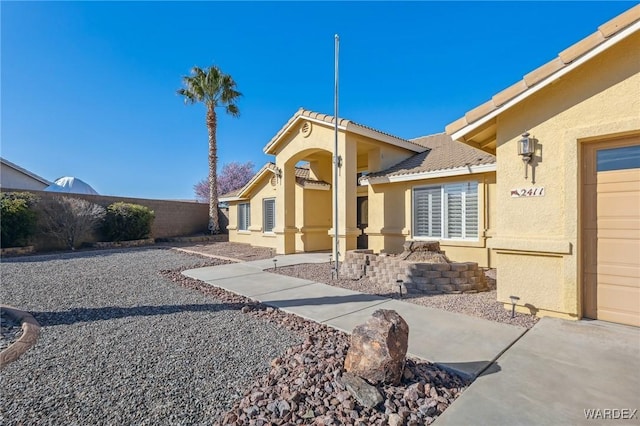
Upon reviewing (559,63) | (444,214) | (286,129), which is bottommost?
(444,214)

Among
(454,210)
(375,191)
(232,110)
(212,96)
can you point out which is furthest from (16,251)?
(454,210)

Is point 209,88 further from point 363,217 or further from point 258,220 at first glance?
point 363,217

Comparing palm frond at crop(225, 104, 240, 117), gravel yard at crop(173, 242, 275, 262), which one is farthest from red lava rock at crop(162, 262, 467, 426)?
palm frond at crop(225, 104, 240, 117)

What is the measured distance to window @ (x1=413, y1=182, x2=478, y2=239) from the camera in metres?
10.4

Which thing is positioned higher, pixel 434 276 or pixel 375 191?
pixel 375 191

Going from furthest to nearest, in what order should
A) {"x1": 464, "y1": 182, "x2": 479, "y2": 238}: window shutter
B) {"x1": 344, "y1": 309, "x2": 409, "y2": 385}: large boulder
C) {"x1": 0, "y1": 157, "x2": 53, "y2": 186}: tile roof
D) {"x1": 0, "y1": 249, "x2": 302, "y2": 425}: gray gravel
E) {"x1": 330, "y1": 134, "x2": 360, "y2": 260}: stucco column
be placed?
{"x1": 0, "y1": 157, "x2": 53, "y2": 186}: tile roof → {"x1": 330, "y1": 134, "x2": 360, "y2": 260}: stucco column → {"x1": 464, "y1": 182, "x2": 479, "y2": 238}: window shutter → {"x1": 344, "y1": 309, "x2": 409, "y2": 385}: large boulder → {"x1": 0, "y1": 249, "x2": 302, "y2": 425}: gray gravel

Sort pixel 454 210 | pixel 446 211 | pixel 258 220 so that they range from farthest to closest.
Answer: pixel 258 220
pixel 446 211
pixel 454 210

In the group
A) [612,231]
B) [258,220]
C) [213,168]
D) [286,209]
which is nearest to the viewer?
[612,231]

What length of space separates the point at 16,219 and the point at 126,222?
17.2 feet

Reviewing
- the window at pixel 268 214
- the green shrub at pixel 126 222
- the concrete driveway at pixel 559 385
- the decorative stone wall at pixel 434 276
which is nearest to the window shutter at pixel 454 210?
the decorative stone wall at pixel 434 276

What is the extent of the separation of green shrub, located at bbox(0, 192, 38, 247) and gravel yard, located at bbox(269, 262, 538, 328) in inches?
567

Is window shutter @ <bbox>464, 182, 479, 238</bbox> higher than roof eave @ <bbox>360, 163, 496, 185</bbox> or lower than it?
lower

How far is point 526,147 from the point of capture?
5.40 m

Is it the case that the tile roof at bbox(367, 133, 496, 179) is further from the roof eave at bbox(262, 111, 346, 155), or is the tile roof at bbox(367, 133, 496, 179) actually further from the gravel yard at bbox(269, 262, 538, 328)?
the gravel yard at bbox(269, 262, 538, 328)
